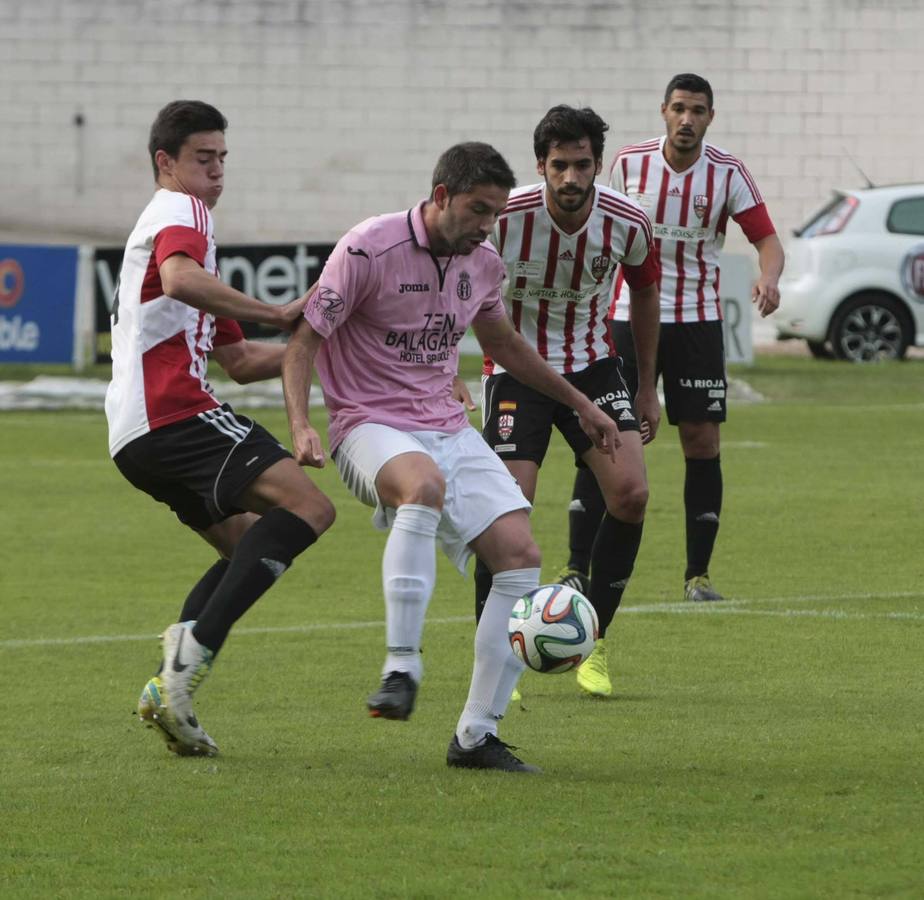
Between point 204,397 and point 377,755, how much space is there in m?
1.13

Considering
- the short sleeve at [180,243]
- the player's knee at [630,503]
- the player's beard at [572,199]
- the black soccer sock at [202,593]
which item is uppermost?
the player's beard at [572,199]

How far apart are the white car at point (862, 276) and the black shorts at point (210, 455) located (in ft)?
52.3

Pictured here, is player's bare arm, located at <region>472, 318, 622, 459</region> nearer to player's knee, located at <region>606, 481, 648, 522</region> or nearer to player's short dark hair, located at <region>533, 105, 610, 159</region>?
player's short dark hair, located at <region>533, 105, 610, 159</region>

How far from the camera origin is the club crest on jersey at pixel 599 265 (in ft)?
22.9

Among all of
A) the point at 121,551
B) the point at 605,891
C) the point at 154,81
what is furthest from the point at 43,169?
the point at 605,891

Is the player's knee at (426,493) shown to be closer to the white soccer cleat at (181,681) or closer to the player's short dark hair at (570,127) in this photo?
the white soccer cleat at (181,681)

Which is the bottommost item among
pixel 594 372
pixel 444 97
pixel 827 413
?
pixel 827 413

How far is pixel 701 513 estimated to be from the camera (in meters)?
8.80

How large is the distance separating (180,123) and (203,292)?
25.4 inches

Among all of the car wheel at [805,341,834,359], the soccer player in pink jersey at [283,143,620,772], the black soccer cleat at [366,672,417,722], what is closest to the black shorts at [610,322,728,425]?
the soccer player in pink jersey at [283,143,620,772]

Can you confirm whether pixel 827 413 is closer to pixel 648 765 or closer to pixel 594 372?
pixel 594 372

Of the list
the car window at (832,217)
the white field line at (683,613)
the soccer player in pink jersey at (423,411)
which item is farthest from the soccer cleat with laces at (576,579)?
the car window at (832,217)

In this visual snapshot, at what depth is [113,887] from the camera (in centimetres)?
423

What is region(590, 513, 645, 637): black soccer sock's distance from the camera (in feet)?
23.4
